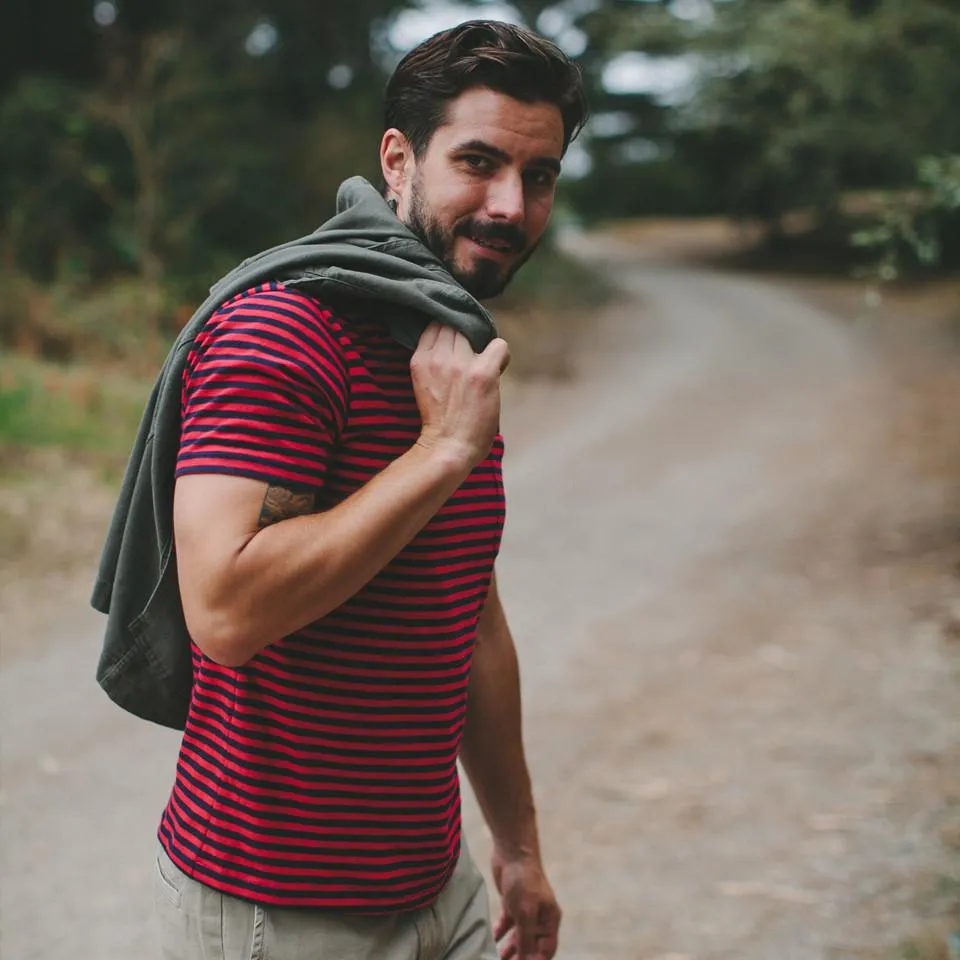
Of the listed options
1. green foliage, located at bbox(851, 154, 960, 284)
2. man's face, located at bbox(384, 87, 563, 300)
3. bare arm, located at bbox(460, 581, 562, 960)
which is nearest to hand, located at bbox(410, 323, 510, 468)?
man's face, located at bbox(384, 87, 563, 300)

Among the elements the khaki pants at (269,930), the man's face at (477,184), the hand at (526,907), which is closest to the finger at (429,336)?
the man's face at (477,184)

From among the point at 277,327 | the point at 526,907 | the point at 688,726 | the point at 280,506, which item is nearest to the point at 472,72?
the point at 277,327

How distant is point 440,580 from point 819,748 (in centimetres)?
387

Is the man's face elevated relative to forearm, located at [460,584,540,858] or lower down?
elevated

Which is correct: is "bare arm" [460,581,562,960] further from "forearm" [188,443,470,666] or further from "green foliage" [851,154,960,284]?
"green foliage" [851,154,960,284]

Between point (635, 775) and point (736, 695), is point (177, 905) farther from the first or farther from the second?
point (736, 695)

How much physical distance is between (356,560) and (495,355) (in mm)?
393

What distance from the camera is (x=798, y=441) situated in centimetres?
1138

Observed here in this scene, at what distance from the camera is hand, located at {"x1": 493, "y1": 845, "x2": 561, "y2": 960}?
89.9 inches

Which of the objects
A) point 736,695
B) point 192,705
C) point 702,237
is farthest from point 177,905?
point 702,237

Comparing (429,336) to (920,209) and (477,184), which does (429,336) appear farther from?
(920,209)

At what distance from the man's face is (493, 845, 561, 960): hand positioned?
116 centimetres

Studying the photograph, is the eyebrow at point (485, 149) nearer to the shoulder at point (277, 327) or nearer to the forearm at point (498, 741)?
the shoulder at point (277, 327)

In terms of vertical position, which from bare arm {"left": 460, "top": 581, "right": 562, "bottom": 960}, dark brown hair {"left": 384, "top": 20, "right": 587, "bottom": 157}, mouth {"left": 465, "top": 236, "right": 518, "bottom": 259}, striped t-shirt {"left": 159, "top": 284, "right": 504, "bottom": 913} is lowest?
bare arm {"left": 460, "top": 581, "right": 562, "bottom": 960}
